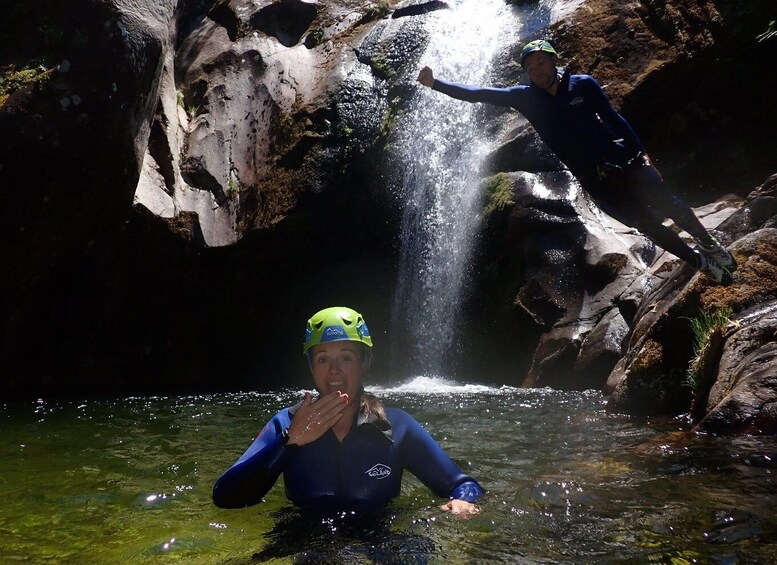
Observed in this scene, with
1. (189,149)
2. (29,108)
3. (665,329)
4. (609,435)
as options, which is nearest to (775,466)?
(609,435)

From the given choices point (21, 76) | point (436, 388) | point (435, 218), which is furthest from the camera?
point (435, 218)

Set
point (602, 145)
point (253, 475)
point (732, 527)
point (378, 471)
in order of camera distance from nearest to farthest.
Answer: point (732, 527)
point (253, 475)
point (378, 471)
point (602, 145)

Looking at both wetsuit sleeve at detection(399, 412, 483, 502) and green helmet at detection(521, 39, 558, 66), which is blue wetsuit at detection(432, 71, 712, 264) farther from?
wetsuit sleeve at detection(399, 412, 483, 502)

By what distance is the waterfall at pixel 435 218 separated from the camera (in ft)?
38.3

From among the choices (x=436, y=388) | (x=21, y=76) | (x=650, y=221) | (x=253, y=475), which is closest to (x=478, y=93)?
(x=650, y=221)

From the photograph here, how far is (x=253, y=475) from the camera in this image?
3414 mm

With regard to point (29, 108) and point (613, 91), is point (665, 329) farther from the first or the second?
point (29, 108)

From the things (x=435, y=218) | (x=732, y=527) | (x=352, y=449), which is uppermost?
(x=435, y=218)

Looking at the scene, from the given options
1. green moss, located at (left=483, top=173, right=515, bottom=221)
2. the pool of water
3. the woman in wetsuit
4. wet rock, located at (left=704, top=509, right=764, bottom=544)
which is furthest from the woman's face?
green moss, located at (left=483, top=173, right=515, bottom=221)

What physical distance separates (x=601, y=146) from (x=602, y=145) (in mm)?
12

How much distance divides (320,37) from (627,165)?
31.9 feet

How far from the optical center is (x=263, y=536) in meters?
3.58

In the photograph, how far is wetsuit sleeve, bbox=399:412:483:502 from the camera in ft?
12.2

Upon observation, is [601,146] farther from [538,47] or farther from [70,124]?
[70,124]
